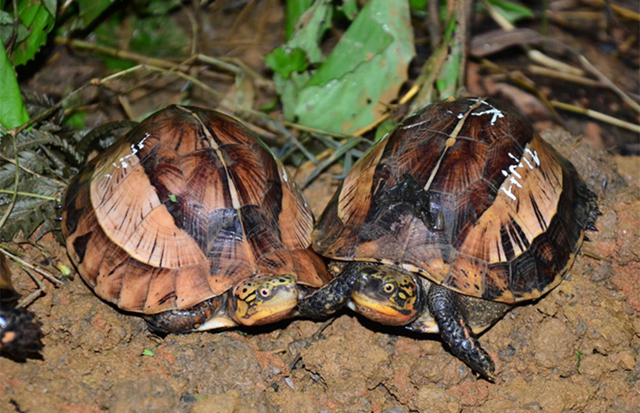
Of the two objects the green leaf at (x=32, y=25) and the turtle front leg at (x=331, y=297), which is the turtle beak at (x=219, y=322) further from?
the green leaf at (x=32, y=25)

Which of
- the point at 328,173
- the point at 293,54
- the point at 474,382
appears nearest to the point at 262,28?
the point at 293,54

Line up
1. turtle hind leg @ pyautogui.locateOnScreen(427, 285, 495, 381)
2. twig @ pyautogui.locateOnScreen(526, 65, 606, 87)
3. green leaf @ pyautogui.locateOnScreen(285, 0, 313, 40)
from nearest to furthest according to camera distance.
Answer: turtle hind leg @ pyautogui.locateOnScreen(427, 285, 495, 381) → green leaf @ pyautogui.locateOnScreen(285, 0, 313, 40) → twig @ pyautogui.locateOnScreen(526, 65, 606, 87)

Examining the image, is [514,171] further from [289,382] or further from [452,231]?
[289,382]

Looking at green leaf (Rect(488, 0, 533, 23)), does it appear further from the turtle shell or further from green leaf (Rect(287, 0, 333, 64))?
the turtle shell

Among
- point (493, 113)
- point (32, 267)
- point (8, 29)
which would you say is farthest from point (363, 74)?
point (32, 267)

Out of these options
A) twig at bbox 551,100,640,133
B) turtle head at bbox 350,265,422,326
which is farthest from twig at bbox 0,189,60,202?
twig at bbox 551,100,640,133

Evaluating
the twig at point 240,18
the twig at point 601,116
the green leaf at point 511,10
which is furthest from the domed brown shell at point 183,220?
the green leaf at point 511,10
